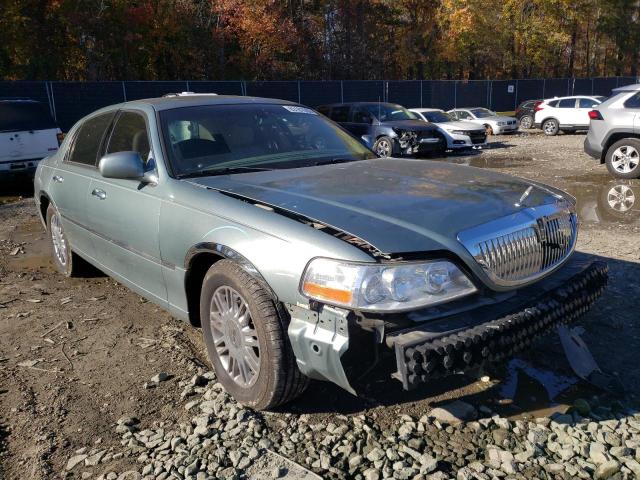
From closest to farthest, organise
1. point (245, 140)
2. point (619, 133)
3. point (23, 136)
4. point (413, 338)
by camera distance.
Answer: point (413, 338) → point (245, 140) → point (619, 133) → point (23, 136)

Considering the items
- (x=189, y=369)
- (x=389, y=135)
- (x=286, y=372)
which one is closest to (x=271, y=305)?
(x=286, y=372)

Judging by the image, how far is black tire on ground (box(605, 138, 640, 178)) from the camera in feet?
32.9

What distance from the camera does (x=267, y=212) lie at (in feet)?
9.31

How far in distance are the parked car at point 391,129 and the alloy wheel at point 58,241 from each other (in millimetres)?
9708

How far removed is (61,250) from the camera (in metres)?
5.51

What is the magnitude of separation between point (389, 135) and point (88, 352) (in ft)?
38.7

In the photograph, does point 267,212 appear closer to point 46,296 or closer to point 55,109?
point 46,296

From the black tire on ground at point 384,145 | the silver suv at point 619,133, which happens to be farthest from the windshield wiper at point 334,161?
the black tire on ground at point 384,145

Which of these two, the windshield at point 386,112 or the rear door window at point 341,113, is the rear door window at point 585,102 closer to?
the windshield at point 386,112

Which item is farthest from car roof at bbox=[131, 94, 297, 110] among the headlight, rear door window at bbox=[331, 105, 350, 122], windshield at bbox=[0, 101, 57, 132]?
rear door window at bbox=[331, 105, 350, 122]

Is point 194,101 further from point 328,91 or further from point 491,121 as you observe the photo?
point 328,91

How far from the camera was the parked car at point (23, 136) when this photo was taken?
10.4 m

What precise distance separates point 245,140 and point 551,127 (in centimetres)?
2188

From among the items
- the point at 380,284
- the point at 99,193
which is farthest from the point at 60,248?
the point at 380,284
